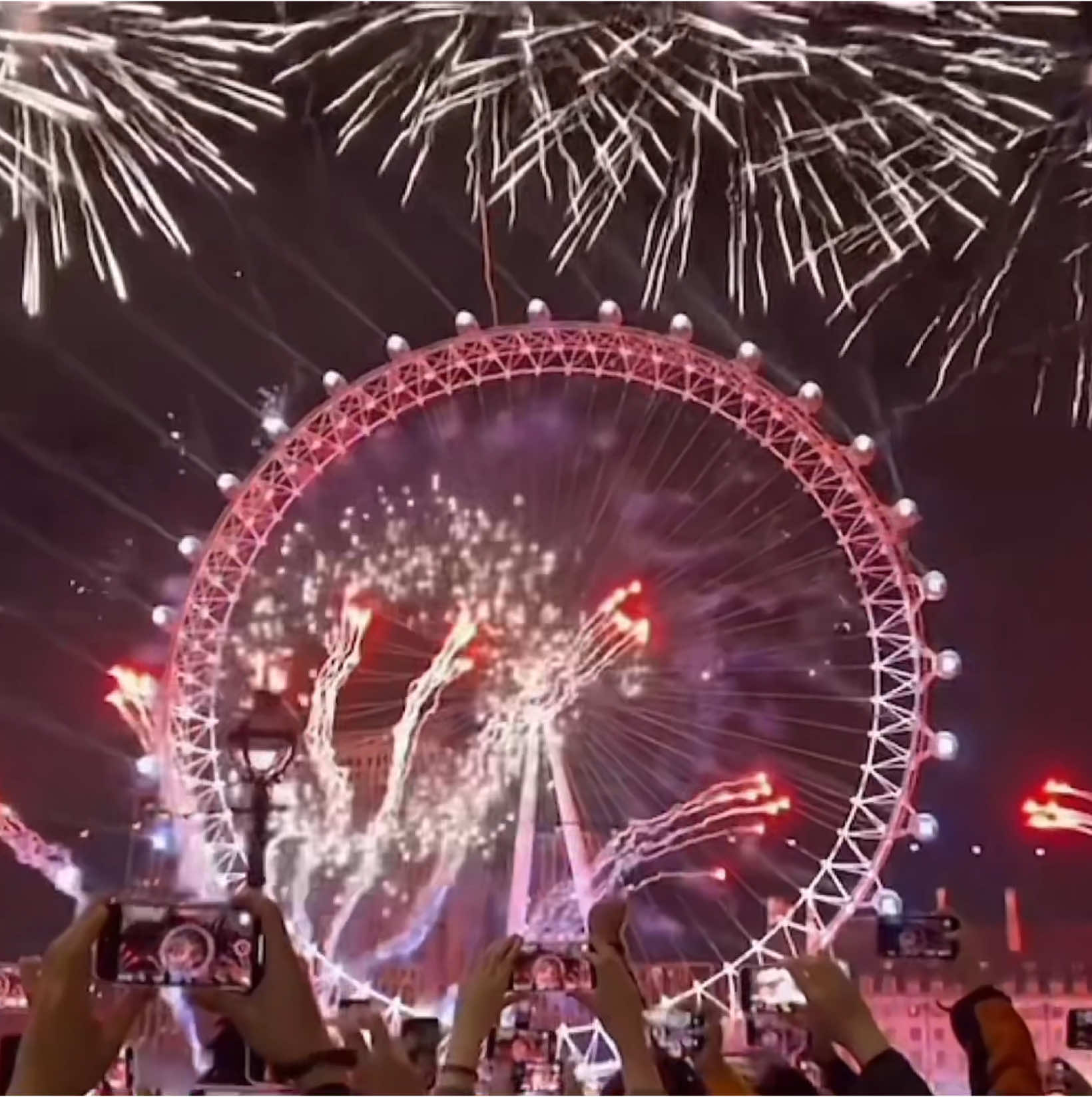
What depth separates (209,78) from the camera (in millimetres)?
6879

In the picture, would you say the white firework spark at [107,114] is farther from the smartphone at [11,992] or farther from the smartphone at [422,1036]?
the smartphone at [422,1036]

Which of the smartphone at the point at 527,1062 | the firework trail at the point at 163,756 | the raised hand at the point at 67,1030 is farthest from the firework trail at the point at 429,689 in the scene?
the raised hand at the point at 67,1030

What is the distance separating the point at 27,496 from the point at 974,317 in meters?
4.27

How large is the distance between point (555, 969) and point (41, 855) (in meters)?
4.77

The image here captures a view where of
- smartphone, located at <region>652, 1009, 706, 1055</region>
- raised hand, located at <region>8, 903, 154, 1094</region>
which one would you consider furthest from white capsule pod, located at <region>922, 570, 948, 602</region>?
raised hand, located at <region>8, 903, 154, 1094</region>

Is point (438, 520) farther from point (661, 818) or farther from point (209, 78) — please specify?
point (209, 78)

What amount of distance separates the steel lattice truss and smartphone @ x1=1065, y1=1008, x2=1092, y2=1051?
251 cm

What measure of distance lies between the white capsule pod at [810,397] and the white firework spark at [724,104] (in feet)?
2.02

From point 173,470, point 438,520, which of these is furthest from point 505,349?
point 173,470

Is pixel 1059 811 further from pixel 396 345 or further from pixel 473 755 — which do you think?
pixel 396 345

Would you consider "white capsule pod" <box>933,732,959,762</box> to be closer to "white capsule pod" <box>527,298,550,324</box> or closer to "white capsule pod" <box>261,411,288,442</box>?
"white capsule pod" <box>527,298,550,324</box>

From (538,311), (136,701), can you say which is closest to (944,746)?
(538,311)

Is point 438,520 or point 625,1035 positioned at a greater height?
point 438,520

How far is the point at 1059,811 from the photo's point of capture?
23.9 feet
